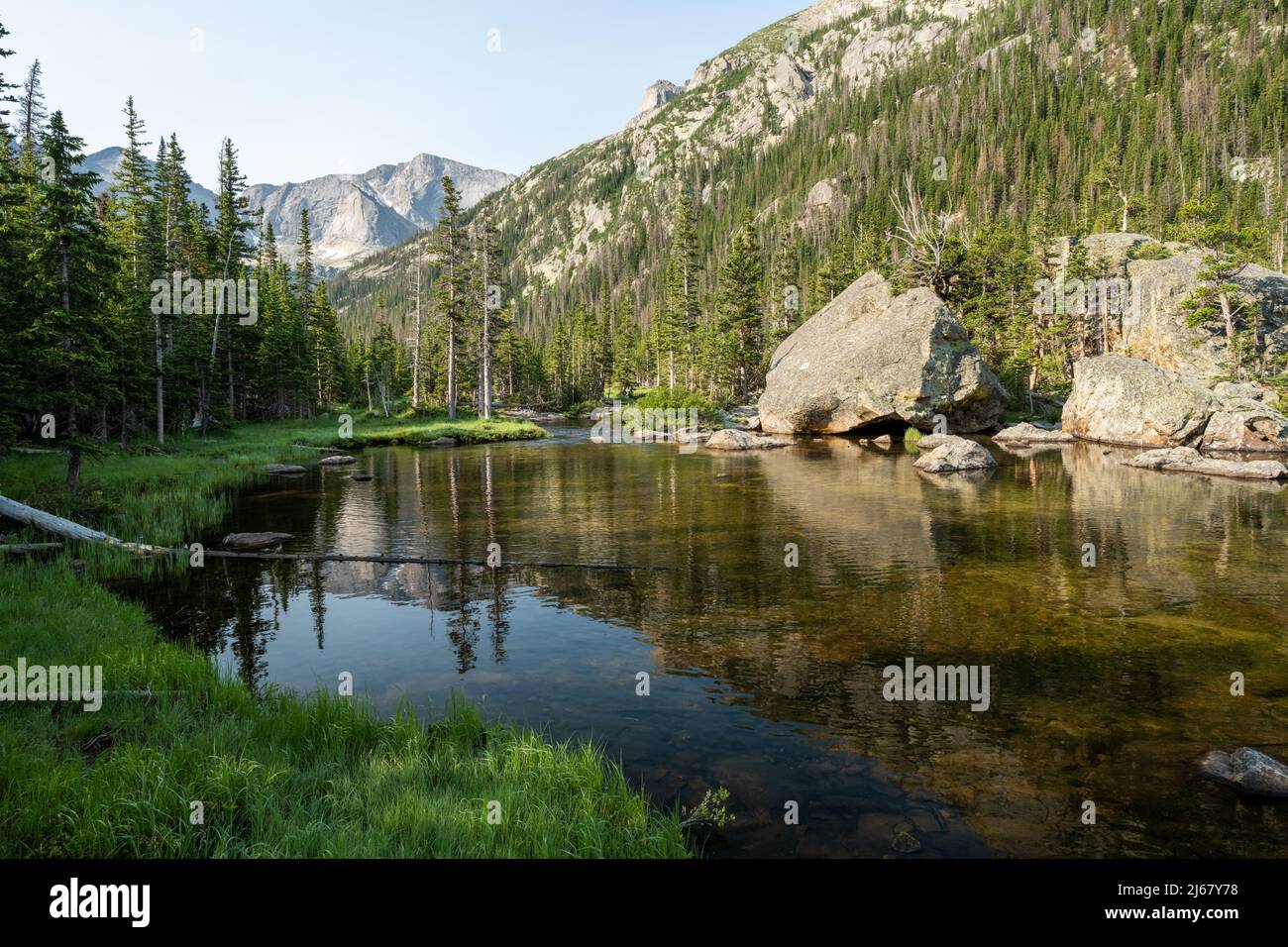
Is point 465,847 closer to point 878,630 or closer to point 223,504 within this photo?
point 878,630

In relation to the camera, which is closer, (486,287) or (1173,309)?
(1173,309)

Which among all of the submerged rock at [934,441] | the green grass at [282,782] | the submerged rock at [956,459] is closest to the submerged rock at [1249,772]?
the green grass at [282,782]

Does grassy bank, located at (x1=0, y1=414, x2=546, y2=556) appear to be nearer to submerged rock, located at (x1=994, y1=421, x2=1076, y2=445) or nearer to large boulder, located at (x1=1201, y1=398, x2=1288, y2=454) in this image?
submerged rock, located at (x1=994, y1=421, x2=1076, y2=445)

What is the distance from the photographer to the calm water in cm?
678

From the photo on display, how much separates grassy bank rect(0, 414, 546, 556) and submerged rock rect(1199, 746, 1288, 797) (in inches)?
850

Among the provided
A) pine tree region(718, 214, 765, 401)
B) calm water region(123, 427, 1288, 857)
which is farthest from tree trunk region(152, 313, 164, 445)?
pine tree region(718, 214, 765, 401)

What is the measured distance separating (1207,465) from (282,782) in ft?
126

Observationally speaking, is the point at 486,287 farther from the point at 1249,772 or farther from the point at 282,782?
the point at 1249,772

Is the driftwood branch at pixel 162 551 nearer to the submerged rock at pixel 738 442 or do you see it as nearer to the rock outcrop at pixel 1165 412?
the submerged rock at pixel 738 442

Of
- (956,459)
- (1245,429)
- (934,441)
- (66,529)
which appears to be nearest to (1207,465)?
(1245,429)

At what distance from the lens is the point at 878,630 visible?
11.6 m

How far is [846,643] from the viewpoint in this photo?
36.5 feet

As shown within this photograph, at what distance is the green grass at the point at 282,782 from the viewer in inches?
200

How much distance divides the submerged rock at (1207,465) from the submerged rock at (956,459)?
24.3 ft
